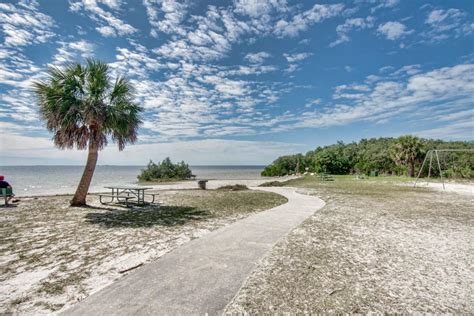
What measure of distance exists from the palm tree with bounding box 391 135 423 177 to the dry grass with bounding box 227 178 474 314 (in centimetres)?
2927

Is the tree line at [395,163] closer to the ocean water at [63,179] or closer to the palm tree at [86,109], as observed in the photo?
the ocean water at [63,179]

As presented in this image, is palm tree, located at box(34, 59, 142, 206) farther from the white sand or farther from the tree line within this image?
the tree line

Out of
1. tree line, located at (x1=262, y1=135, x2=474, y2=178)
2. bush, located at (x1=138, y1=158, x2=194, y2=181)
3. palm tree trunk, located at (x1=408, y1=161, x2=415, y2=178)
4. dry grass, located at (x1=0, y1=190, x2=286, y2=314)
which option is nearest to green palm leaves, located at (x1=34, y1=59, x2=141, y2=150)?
dry grass, located at (x1=0, y1=190, x2=286, y2=314)

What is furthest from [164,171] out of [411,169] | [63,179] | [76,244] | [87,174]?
[411,169]

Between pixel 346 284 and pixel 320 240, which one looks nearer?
pixel 346 284

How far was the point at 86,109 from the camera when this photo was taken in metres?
8.70

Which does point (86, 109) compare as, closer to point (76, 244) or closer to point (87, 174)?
point (87, 174)

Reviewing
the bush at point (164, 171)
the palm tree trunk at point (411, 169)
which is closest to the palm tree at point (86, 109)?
the bush at point (164, 171)

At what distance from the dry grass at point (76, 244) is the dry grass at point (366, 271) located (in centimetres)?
225

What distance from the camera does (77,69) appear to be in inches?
350

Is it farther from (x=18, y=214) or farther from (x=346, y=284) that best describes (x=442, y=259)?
(x=18, y=214)

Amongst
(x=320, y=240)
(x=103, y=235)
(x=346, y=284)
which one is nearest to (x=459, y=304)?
(x=346, y=284)

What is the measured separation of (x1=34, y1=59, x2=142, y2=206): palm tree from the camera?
8.45m

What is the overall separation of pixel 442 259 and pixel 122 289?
18.3ft
